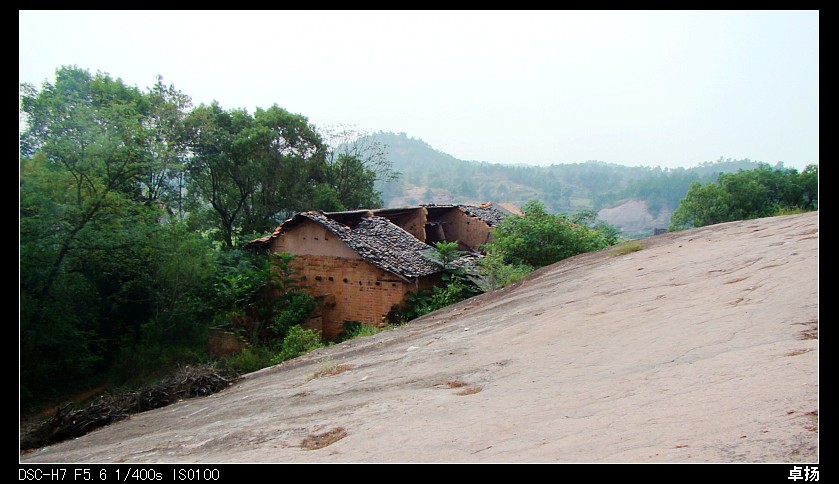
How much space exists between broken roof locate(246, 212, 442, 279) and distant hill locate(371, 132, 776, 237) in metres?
36.9

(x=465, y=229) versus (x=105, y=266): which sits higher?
(x=465, y=229)

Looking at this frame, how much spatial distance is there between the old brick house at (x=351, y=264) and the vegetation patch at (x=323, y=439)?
419 inches

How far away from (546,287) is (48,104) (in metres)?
12.1

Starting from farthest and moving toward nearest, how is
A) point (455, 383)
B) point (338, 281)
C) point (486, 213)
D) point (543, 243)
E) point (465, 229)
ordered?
point (486, 213) < point (465, 229) < point (338, 281) < point (543, 243) < point (455, 383)

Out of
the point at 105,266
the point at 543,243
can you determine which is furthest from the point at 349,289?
the point at 105,266

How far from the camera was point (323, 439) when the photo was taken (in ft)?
11.6

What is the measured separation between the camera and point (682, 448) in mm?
2428

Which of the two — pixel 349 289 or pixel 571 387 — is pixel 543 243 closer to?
pixel 349 289

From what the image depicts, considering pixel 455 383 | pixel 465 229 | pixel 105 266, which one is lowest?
pixel 455 383

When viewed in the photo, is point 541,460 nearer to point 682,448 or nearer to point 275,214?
point 682,448

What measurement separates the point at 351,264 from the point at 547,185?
212ft

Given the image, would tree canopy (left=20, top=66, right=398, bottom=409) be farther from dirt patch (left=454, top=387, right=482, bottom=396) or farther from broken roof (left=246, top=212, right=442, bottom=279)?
dirt patch (left=454, top=387, right=482, bottom=396)

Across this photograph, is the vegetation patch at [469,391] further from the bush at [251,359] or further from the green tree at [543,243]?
the green tree at [543,243]

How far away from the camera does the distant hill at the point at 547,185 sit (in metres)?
58.4
